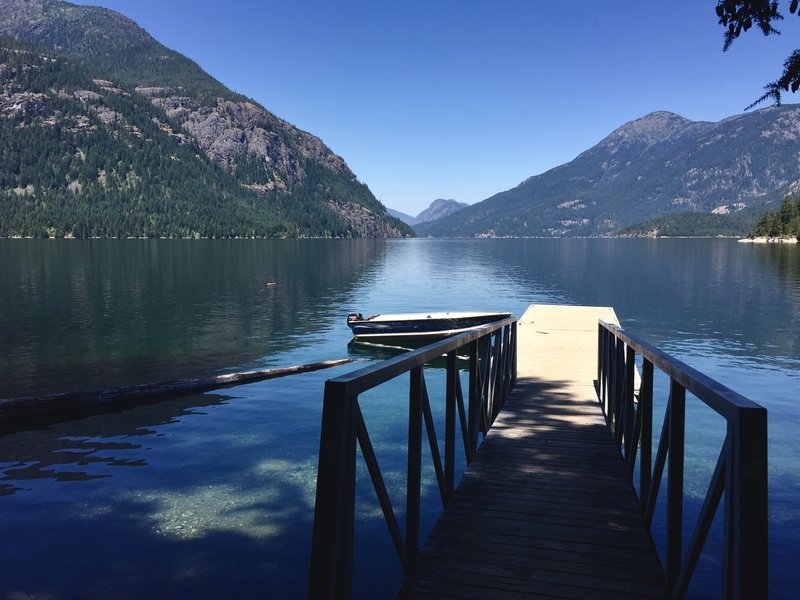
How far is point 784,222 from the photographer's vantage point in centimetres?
15338

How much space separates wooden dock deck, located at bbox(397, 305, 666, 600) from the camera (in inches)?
183

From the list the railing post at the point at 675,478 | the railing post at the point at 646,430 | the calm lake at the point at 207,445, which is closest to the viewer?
the railing post at the point at 675,478

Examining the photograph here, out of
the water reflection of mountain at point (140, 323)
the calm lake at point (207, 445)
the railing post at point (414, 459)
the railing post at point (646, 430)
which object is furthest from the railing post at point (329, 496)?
the water reflection of mountain at point (140, 323)

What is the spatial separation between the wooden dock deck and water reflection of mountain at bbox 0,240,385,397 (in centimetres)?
1535

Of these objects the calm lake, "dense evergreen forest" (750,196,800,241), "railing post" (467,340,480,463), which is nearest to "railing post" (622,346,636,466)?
the calm lake

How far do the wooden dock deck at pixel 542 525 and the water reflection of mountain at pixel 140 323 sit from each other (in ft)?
50.4

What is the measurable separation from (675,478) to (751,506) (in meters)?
1.75

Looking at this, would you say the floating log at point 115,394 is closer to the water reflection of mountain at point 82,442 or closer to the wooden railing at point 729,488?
the water reflection of mountain at point 82,442

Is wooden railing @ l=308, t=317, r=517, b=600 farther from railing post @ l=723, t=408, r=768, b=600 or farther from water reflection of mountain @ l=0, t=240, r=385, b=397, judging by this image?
water reflection of mountain @ l=0, t=240, r=385, b=397

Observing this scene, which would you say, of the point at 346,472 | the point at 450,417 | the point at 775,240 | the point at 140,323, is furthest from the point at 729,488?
the point at 775,240

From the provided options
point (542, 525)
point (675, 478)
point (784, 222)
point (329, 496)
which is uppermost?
point (784, 222)

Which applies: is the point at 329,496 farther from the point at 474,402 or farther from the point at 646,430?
the point at 474,402

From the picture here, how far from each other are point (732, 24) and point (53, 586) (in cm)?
1156

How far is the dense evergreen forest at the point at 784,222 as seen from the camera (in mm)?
139375
